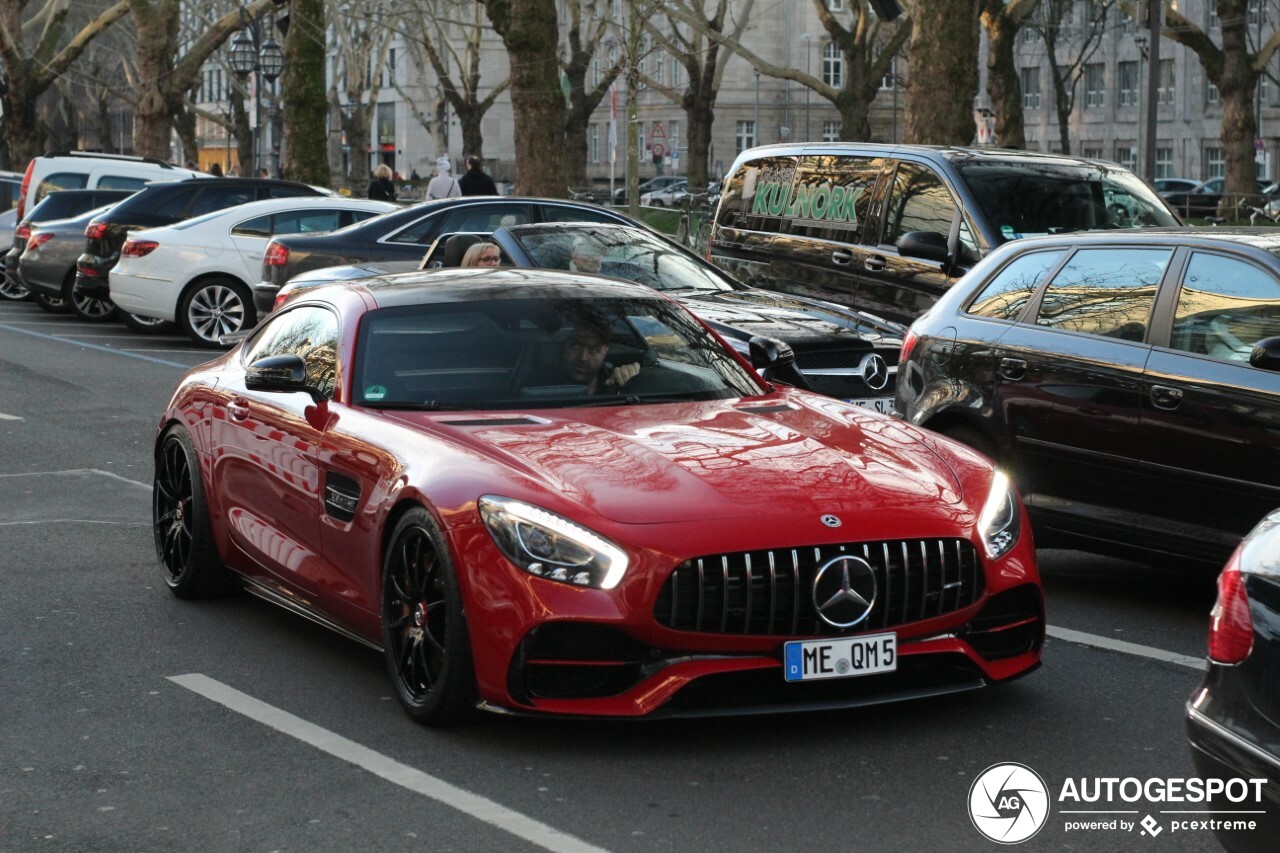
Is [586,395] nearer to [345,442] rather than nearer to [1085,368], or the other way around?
[345,442]

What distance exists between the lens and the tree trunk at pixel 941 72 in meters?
21.5

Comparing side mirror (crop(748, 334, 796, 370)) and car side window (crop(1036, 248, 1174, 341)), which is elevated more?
car side window (crop(1036, 248, 1174, 341))

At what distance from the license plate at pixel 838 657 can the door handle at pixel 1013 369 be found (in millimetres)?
2973

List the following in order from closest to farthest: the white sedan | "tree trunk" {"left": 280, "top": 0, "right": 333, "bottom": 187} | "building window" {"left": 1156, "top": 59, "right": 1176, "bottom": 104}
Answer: the white sedan, "tree trunk" {"left": 280, "top": 0, "right": 333, "bottom": 187}, "building window" {"left": 1156, "top": 59, "right": 1176, "bottom": 104}

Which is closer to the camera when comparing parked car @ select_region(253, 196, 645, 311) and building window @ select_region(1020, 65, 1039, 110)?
parked car @ select_region(253, 196, 645, 311)

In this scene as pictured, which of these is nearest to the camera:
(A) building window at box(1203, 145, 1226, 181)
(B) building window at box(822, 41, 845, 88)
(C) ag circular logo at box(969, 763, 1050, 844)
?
(C) ag circular logo at box(969, 763, 1050, 844)

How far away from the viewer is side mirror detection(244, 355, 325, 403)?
6.90 meters

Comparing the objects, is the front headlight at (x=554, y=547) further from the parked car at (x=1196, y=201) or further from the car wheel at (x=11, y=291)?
the parked car at (x=1196, y=201)

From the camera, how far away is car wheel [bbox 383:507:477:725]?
5.78 metres

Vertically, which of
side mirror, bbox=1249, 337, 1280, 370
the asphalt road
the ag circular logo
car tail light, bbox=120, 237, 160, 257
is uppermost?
side mirror, bbox=1249, 337, 1280, 370

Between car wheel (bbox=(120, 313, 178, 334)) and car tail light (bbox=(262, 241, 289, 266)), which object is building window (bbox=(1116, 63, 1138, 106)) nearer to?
car wheel (bbox=(120, 313, 178, 334))

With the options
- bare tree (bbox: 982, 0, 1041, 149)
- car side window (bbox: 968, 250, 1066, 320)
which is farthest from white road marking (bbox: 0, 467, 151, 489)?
bare tree (bbox: 982, 0, 1041, 149)

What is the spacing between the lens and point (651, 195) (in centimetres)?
7906

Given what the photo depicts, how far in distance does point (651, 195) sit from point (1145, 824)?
74734 millimetres
